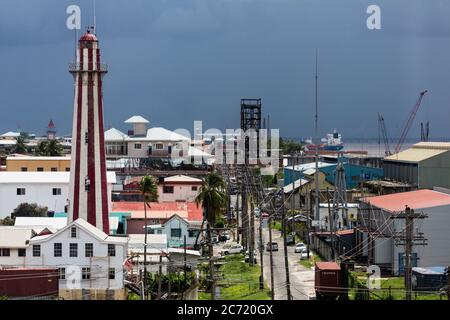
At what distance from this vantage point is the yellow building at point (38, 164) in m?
68.0

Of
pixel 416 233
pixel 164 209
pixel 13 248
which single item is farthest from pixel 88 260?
pixel 164 209

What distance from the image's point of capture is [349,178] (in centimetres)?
7800

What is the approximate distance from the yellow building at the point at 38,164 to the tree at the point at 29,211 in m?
12.4

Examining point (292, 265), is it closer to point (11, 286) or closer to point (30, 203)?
point (11, 286)

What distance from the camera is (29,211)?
54438mm

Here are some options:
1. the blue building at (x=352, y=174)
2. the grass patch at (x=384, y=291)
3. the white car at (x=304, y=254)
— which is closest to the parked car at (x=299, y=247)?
the white car at (x=304, y=254)

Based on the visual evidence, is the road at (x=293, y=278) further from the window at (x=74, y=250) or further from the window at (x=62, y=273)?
the window at (x=62, y=273)

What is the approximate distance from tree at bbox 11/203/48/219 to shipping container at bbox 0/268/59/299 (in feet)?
63.4

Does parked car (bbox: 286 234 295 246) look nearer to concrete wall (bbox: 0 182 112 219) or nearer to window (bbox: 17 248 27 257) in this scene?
concrete wall (bbox: 0 182 112 219)

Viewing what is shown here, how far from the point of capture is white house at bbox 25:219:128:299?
3547cm

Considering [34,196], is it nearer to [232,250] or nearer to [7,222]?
[7,222]
